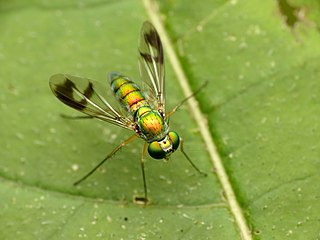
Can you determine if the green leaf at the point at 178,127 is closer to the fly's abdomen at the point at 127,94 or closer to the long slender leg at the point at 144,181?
the long slender leg at the point at 144,181

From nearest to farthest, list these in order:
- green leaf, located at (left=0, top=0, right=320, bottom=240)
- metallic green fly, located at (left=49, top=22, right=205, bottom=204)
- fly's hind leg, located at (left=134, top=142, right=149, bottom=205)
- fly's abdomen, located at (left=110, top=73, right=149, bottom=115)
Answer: green leaf, located at (left=0, top=0, right=320, bottom=240) → fly's hind leg, located at (left=134, top=142, right=149, bottom=205) → metallic green fly, located at (left=49, top=22, right=205, bottom=204) → fly's abdomen, located at (left=110, top=73, right=149, bottom=115)

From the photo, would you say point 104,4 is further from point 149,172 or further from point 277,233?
point 277,233

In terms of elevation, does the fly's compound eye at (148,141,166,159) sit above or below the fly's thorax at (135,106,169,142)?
below

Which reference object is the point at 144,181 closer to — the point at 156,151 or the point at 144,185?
the point at 144,185

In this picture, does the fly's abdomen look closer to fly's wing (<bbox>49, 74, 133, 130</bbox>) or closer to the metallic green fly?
the metallic green fly

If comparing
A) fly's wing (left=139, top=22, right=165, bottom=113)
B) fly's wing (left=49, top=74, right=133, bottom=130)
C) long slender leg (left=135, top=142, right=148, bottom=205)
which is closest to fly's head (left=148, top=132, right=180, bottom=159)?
long slender leg (left=135, top=142, right=148, bottom=205)

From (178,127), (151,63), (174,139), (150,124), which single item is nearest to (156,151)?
(174,139)

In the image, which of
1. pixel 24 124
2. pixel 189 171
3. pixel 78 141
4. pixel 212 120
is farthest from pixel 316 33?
pixel 24 124
